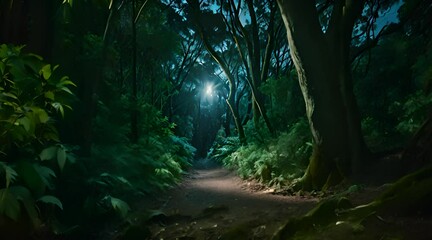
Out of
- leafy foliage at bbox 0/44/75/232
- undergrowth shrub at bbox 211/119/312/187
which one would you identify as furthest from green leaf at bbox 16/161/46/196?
undergrowth shrub at bbox 211/119/312/187

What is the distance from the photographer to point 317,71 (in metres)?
7.73

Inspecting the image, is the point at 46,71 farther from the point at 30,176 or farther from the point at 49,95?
the point at 30,176

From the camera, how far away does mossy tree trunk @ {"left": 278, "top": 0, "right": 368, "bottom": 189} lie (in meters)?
7.51

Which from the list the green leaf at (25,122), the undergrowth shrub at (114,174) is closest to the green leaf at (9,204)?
the green leaf at (25,122)

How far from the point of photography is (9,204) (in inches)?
106

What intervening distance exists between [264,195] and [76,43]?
5592mm

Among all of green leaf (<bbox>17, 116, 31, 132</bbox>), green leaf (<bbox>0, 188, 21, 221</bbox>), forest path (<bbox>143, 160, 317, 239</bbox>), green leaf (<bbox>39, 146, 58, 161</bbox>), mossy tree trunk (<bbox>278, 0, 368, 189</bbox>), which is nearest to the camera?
green leaf (<bbox>0, 188, 21, 221</bbox>)

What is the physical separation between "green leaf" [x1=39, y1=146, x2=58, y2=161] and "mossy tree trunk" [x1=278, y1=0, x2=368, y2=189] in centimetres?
595

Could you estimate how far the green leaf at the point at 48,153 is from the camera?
3.03 m

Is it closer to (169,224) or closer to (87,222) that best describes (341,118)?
(169,224)

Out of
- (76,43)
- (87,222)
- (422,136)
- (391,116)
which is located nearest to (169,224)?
(87,222)

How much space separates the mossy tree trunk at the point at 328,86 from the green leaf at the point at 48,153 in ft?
19.5

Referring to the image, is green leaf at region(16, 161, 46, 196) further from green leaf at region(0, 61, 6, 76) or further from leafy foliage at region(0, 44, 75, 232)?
green leaf at region(0, 61, 6, 76)

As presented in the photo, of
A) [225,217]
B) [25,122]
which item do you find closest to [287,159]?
[225,217]
